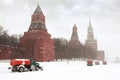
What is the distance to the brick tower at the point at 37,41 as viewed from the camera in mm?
66369

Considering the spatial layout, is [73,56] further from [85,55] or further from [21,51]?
[21,51]

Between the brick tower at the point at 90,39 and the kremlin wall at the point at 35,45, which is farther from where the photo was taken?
the brick tower at the point at 90,39

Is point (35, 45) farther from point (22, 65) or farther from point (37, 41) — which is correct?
point (22, 65)

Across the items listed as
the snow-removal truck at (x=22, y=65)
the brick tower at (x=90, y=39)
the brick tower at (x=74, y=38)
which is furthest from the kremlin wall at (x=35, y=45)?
the brick tower at (x=90, y=39)

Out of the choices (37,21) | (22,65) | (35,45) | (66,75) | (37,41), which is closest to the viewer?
(66,75)

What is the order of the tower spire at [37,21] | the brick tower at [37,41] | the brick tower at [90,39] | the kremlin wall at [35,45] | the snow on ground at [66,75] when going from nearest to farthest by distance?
the snow on ground at [66,75] → the kremlin wall at [35,45] → the brick tower at [37,41] → the tower spire at [37,21] → the brick tower at [90,39]

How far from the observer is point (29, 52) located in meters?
66.9

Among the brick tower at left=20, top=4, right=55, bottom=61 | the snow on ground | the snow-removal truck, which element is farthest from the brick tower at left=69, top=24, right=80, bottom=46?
the snow on ground

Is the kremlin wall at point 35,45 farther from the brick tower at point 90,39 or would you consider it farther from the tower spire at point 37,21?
the brick tower at point 90,39

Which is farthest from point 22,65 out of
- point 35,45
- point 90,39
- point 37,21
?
point 90,39

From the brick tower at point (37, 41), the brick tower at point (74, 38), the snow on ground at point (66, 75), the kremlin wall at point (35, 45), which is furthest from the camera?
the brick tower at point (74, 38)

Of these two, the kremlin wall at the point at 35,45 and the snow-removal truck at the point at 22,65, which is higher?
the kremlin wall at the point at 35,45

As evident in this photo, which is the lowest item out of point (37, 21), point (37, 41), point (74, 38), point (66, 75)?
point (66, 75)

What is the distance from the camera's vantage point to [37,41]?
6788cm
